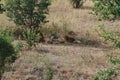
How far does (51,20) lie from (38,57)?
4.91 meters

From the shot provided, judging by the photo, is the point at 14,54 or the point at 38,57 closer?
the point at 14,54

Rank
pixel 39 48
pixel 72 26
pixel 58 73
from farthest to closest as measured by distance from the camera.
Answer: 1. pixel 72 26
2. pixel 39 48
3. pixel 58 73

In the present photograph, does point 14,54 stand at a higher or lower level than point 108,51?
higher

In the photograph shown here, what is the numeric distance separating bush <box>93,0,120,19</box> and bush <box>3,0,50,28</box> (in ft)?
21.5

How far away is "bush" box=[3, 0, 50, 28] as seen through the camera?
14484 mm

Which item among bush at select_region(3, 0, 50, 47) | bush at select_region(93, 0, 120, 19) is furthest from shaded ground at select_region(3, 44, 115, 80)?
bush at select_region(93, 0, 120, 19)

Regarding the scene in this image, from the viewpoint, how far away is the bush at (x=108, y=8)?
7.85 metres

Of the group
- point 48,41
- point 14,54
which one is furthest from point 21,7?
point 14,54

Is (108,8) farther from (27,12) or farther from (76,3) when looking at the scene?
(76,3)

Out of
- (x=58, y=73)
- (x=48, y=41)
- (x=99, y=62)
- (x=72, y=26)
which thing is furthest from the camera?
(x=72, y=26)

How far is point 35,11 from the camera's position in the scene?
15.0 meters

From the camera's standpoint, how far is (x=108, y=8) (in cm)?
798

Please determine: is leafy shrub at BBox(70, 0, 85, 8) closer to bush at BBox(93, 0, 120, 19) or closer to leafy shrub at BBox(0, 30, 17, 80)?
leafy shrub at BBox(0, 30, 17, 80)

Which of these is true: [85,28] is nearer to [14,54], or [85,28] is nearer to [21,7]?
[21,7]
